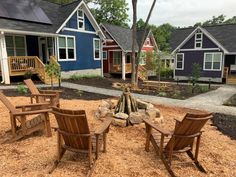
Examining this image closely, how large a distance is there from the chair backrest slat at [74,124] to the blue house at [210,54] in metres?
19.7

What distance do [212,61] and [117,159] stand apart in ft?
64.2

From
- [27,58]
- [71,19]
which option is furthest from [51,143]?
[71,19]

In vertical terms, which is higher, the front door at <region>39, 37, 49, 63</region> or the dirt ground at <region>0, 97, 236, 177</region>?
the front door at <region>39, 37, 49, 63</region>

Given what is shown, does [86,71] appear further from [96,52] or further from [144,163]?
[144,163]

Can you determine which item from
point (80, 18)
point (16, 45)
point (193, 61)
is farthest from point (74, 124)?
point (193, 61)

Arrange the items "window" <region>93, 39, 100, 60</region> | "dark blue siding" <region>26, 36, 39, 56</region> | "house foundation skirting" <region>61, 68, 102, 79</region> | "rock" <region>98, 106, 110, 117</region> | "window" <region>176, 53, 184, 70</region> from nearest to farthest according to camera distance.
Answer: "rock" <region>98, 106, 110, 117</region> → "dark blue siding" <region>26, 36, 39, 56</region> → "house foundation skirting" <region>61, 68, 102, 79</region> → "window" <region>93, 39, 100, 60</region> → "window" <region>176, 53, 184, 70</region>

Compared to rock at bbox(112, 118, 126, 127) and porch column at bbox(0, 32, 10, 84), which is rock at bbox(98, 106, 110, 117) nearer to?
rock at bbox(112, 118, 126, 127)

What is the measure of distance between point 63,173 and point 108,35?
21.9 metres

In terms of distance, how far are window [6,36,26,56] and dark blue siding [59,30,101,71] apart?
9.63 ft

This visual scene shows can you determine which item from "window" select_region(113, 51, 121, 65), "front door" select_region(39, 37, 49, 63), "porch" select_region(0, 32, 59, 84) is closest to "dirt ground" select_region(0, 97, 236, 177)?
"porch" select_region(0, 32, 59, 84)

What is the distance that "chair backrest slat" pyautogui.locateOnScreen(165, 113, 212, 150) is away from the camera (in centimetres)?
329

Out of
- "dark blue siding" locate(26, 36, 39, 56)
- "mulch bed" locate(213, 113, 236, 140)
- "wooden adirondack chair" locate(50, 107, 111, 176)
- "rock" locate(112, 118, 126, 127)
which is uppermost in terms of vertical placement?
"dark blue siding" locate(26, 36, 39, 56)

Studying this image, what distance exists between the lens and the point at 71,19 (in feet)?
56.5

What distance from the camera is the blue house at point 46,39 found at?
44.4 ft
